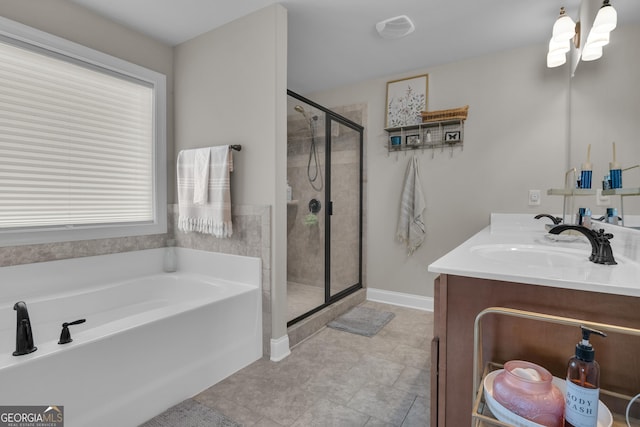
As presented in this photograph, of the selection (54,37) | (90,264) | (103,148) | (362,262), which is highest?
(54,37)

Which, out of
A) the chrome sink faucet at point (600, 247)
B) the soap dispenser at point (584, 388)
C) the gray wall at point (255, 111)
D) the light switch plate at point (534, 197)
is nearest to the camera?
the soap dispenser at point (584, 388)

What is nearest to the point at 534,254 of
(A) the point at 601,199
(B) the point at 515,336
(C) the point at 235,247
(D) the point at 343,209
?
(B) the point at 515,336

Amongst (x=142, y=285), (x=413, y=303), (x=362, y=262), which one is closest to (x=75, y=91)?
(x=142, y=285)

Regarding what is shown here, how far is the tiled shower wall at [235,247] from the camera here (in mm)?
1995

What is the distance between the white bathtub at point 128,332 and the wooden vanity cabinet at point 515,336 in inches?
49.6

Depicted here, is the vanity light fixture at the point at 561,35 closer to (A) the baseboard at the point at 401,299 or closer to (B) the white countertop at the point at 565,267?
(B) the white countertop at the point at 565,267

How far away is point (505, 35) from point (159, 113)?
2.85 meters

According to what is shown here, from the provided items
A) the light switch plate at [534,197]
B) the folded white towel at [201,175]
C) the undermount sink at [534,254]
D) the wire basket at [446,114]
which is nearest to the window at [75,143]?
the folded white towel at [201,175]

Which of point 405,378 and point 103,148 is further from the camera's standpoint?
point 103,148

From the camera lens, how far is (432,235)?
3072 mm

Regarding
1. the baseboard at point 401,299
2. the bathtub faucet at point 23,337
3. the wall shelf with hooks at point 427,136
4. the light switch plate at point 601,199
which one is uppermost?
the wall shelf with hooks at point 427,136

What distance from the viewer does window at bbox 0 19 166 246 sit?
6.30 ft

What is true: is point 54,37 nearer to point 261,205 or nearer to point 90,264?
point 90,264

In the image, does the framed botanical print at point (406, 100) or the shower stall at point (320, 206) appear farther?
the framed botanical print at point (406, 100)
